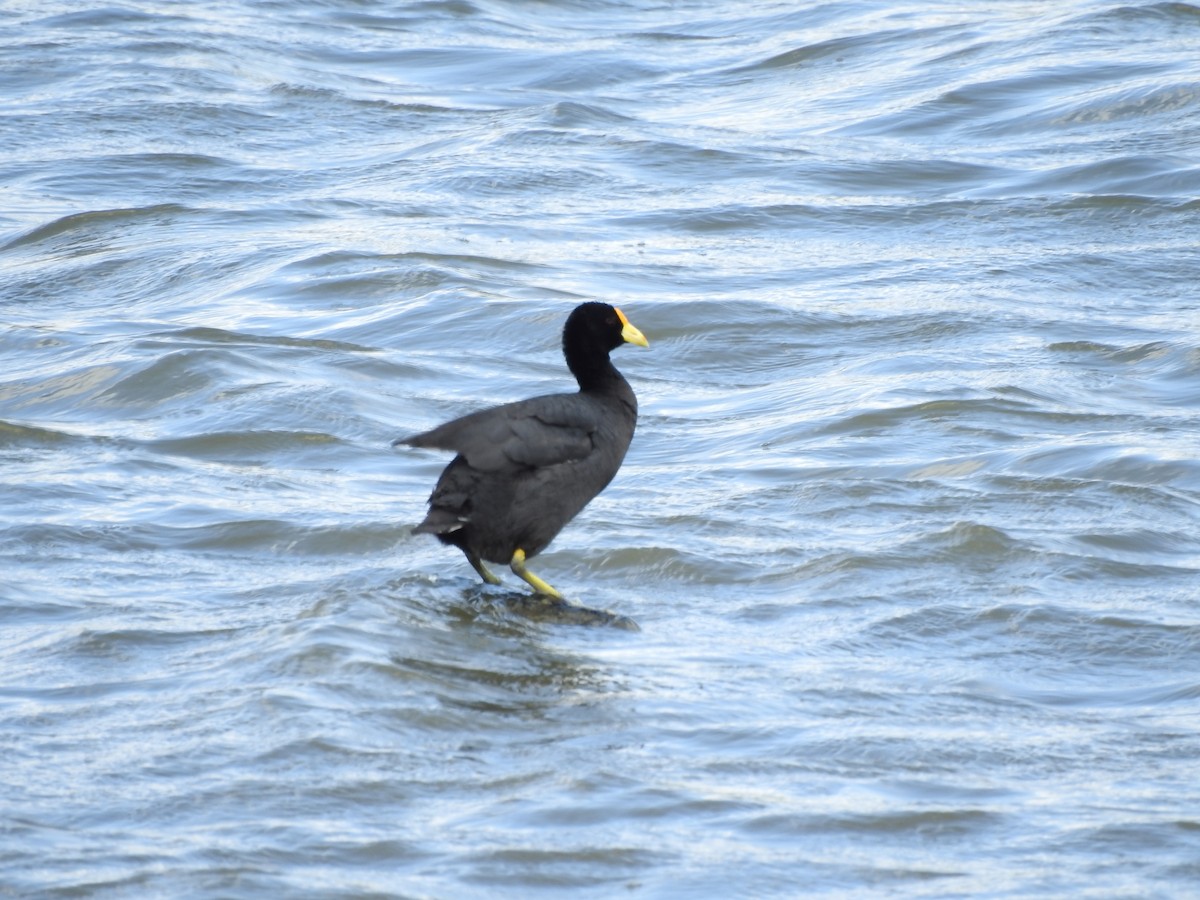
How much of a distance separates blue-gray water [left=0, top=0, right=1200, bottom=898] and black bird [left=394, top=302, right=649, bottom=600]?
22 centimetres

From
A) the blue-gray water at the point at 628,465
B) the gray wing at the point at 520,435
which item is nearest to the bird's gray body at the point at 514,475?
the gray wing at the point at 520,435

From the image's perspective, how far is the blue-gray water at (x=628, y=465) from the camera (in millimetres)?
4797

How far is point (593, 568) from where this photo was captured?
7.24 meters

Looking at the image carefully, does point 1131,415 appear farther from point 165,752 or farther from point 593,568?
point 165,752

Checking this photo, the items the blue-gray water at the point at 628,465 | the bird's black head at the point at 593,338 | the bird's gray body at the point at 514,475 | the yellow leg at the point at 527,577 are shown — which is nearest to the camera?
the blue-gray water at the point at 628,465

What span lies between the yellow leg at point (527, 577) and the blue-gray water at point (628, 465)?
13cm

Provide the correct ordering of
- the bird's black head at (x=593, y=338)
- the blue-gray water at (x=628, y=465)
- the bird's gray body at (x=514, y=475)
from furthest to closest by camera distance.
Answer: the bird's black head at (x=593, y=338) < the bird's gray body at (x=514, y=475) < the blue-gray water at (x=628, y=465)

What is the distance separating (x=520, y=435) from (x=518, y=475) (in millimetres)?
141

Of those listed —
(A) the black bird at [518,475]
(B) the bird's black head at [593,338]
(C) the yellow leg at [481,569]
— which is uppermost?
(B) the bird's black head at [593,338]

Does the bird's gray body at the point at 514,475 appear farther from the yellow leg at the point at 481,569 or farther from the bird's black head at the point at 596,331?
the bird's black head at the point at 596,331

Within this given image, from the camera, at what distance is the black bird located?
658 cm

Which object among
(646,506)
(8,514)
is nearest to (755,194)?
(646,506)

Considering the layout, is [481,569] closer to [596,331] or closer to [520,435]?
[520,435]

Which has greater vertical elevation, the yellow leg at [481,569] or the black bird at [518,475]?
the black bird at [518,475]
